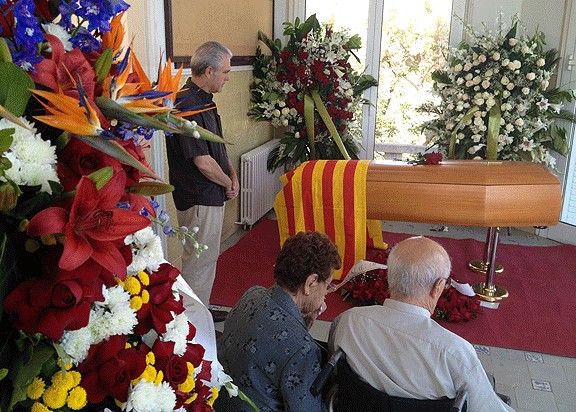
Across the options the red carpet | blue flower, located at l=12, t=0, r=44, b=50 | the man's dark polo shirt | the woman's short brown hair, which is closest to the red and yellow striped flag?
the red carpet

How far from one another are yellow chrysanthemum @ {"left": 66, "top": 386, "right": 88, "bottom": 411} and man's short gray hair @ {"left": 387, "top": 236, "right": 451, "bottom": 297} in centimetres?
115

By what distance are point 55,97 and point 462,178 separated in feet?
9.89

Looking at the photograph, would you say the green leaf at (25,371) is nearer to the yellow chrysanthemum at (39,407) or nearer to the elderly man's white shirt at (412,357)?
the yellow chrysanthemum at (39,407)

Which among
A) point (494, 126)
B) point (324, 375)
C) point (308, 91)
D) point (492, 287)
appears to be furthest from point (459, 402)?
point (308, 91)

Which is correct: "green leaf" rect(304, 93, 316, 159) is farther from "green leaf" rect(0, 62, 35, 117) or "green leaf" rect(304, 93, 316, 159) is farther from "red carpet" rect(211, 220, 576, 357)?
"green leaf" rect(0, 62, 35, 117)

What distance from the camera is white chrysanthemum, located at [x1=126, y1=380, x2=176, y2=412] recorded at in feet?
2.49

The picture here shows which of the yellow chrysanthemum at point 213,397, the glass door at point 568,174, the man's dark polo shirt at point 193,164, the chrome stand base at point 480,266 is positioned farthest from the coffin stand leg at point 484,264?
the yellow chrysanthemum at point 213,397

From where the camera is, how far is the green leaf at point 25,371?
2.17ft

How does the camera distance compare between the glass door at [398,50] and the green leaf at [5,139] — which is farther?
the glass door at [398,50]

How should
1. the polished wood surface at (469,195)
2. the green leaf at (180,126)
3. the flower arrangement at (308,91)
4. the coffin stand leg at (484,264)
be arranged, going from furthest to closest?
the flower arrangement at (308,91)
the coffin stand leg at (484,264)
the polished wood surface at (469,195)
the green leaf at (180,126)

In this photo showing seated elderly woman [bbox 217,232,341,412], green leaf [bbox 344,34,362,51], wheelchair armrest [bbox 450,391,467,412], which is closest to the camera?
wheelchair armrest [bbox 450,391,467,412]

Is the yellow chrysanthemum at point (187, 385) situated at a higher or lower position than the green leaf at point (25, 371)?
lower

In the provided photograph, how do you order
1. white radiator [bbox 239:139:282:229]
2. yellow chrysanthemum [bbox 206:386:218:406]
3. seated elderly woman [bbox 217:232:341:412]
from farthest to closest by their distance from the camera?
white radiator [bbox 239:139:282:229]
seated elderly woman [bbox 217:232:341:412]
yellow chrysanthemum [bbox 206:386:218:406]

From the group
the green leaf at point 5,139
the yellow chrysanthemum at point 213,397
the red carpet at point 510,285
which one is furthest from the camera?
the red carpet at point 510,285
